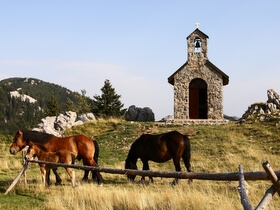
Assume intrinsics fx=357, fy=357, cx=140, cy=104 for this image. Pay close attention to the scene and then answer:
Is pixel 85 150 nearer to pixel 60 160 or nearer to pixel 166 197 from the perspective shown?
pixel 60 160

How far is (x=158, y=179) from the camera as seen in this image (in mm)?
12805

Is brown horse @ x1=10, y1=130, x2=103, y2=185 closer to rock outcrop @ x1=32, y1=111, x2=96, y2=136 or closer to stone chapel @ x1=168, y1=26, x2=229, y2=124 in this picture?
rock outcrop @ x1=32, y1=111, x2=96, y2=136

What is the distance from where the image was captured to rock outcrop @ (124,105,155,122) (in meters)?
38.1

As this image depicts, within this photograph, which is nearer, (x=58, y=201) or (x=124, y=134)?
(x=58, y=201)

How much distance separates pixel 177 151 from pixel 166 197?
5.18 m

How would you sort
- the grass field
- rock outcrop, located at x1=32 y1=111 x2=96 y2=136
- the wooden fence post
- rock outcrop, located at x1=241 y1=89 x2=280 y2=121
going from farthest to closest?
rock outcrop, located at x1=32 y1=111 x2=96 y2=136, rock outcrop, located at x1=241 y1=89 x2=280 y2=121, the grass field, the wooden fence post

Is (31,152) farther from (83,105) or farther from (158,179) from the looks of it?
(83,105)

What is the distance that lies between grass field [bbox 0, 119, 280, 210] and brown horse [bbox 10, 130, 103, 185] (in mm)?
997

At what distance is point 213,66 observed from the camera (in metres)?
28.7

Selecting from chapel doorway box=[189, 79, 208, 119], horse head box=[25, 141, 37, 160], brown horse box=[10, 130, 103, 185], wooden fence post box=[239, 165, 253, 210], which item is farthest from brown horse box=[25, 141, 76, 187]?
chapel doorway box=[189, 79, 208, 119]

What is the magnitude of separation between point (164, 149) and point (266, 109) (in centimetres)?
1975

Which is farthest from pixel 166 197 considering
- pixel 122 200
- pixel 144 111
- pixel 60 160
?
pixel 144 111

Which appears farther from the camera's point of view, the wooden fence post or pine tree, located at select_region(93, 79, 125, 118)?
pine tree, located at select_region(93, 79, 125, 118)

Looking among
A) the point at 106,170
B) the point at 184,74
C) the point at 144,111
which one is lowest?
the point at 106,170
